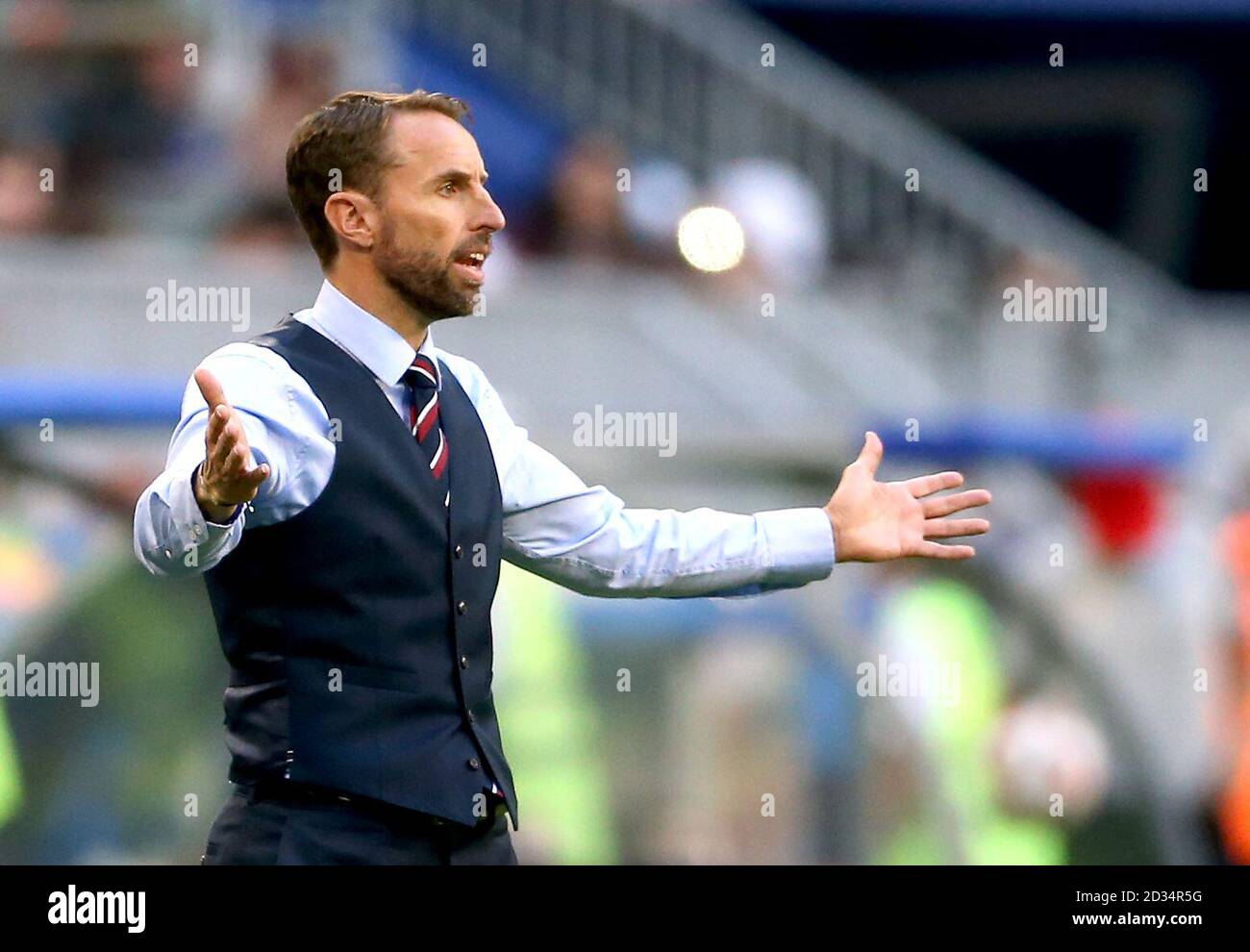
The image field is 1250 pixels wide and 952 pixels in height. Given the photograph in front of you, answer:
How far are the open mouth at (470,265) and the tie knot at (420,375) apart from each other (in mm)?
159

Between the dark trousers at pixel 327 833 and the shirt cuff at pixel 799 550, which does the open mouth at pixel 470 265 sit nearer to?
the shirt cuff at pixel 799 550

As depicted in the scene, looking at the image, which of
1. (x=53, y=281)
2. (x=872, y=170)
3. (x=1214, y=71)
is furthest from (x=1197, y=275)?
(x=53, y=281)

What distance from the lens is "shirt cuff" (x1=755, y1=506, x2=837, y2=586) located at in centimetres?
443

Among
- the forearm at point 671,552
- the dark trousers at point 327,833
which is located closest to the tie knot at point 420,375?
the forearm at point 671,552

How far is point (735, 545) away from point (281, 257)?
630 cm

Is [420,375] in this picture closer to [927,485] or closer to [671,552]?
[671,552]

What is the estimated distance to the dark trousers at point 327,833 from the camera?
4.06 metres

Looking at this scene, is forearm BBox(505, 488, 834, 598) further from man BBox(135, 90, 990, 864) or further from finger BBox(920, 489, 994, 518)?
finger BBox(920, 489, 994, 518)

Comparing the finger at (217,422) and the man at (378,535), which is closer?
the finger at (217,422)

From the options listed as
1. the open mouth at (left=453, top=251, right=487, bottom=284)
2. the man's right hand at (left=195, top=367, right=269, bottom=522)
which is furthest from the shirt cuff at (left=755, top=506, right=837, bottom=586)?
the man's right hand at (left=195, top=367, right=269, bottom=522)

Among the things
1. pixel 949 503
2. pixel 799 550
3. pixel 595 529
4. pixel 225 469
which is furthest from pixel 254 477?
pixel 949 503

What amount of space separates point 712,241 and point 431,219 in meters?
7.31

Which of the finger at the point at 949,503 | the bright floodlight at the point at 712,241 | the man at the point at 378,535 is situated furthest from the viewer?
the bright floodlight at the point at 712,241

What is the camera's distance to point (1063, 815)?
10266mm
